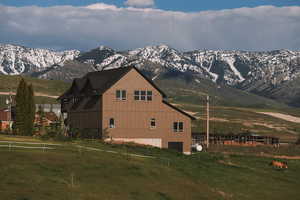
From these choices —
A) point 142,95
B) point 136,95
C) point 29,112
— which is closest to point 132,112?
point 136,95

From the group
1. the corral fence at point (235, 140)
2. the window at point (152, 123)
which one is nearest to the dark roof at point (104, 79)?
the window at point (152, 123)

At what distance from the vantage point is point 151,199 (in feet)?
142

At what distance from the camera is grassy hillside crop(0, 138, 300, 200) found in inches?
1634

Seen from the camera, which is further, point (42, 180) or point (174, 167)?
point (174, 167)

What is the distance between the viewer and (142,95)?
8856 cm

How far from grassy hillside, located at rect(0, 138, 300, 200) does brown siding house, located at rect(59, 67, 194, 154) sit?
68.8 ft

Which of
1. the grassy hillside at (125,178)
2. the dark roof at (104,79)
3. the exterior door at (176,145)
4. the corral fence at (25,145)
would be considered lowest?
the grassy hillside at (125,178)

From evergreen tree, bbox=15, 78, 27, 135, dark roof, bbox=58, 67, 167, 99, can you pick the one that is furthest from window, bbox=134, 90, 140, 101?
evergreen tree, bbox=15, 78, 27, 135

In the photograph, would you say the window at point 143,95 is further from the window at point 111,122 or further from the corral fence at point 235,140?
the corral fence at point 235,140

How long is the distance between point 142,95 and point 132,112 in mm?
2942

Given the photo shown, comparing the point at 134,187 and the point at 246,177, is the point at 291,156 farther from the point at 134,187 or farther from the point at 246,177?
the point at 134,187

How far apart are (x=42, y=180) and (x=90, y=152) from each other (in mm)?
16287

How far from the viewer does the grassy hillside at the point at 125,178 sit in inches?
1634

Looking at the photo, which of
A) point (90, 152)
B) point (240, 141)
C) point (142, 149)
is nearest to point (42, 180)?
point (90, 152)
